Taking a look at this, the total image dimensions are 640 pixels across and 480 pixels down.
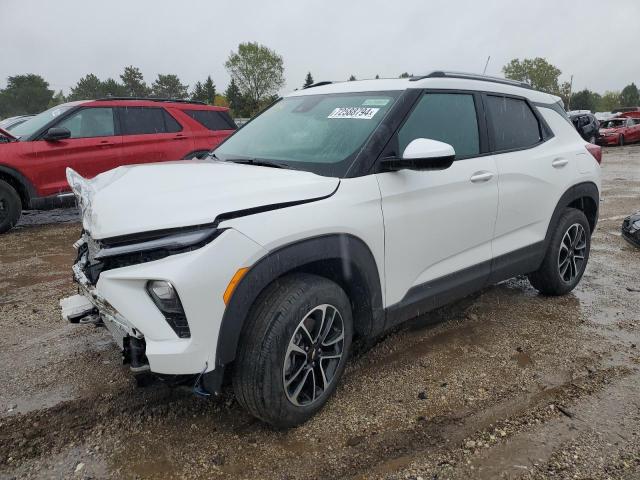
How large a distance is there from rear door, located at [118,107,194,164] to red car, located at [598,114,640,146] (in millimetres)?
23432

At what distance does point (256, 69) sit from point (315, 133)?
9164 cm

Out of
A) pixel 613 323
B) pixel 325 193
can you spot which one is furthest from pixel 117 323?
pixel 613 323

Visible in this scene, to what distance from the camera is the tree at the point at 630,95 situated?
95.2m

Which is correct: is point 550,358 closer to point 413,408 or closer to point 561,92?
point 413,408

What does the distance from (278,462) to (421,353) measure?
142 centimetres

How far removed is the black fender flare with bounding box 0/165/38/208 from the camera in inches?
277

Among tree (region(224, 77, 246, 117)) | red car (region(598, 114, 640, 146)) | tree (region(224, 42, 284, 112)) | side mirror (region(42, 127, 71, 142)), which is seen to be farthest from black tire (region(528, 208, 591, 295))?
tree (region(224, 42, 284, 112))

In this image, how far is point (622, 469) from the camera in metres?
2.32

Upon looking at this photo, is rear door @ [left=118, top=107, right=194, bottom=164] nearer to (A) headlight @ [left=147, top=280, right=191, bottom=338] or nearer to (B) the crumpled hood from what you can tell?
(B) the crumpled hood

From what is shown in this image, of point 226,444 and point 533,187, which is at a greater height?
point 533,187

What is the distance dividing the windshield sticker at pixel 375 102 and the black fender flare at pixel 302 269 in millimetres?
946

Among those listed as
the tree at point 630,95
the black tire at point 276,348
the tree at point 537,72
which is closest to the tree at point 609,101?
the tree at point 630,95

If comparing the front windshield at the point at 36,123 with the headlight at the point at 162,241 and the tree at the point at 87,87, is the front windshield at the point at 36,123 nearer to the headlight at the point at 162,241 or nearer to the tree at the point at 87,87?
the headlight at the point at 162,241

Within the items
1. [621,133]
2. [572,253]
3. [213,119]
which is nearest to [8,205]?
[213,119]
